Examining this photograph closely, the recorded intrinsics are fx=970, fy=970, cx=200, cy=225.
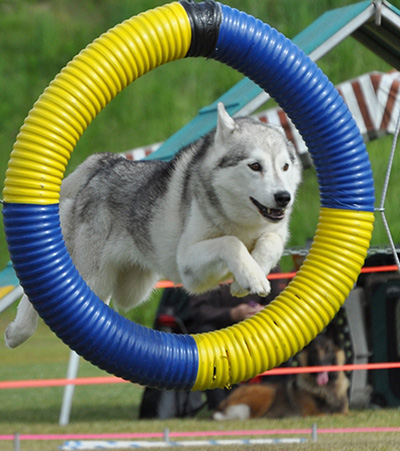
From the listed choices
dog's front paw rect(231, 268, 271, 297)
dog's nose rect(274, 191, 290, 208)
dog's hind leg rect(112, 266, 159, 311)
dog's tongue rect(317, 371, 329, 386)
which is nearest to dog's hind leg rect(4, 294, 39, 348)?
dog's hind leg rect(112, 266, 159, 311)

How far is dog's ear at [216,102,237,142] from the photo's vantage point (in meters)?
4.41

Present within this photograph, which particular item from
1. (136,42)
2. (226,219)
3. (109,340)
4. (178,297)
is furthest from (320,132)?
(178,297)

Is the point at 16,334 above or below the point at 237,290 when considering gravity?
below

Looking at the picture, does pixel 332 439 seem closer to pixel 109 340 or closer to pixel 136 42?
pixel 109 340

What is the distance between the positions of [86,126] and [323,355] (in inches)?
174

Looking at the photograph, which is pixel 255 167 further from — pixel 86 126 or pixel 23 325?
pixel 23 325

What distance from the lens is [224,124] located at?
4410 millimetres

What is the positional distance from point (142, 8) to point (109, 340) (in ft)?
57.1

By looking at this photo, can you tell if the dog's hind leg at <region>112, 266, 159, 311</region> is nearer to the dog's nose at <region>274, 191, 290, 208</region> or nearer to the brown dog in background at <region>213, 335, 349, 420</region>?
the dog's nose at <region>274, 191, 290, 208</region>

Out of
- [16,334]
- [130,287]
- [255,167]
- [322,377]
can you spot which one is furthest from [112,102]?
[255,167]

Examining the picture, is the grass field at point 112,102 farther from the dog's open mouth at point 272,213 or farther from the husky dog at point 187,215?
the dog's open mouth at point 272,213

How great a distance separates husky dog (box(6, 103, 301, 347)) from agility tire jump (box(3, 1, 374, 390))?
0.21 metres

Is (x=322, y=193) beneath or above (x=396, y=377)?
above

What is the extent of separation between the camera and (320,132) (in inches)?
181
